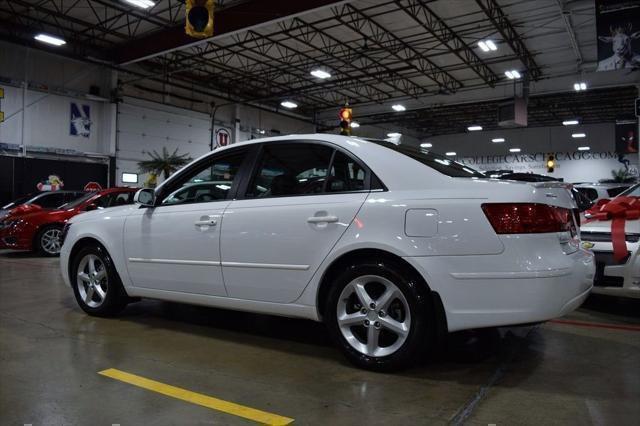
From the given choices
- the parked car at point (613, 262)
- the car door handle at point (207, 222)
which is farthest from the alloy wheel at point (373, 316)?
the parked car at point (613, 262)

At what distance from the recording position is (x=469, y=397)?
2.57m

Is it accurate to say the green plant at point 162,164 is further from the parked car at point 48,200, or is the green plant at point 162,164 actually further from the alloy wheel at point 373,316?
the alloy wheel at point 373,316

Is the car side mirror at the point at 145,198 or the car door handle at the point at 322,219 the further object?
the car side mirror at the point at 145,198

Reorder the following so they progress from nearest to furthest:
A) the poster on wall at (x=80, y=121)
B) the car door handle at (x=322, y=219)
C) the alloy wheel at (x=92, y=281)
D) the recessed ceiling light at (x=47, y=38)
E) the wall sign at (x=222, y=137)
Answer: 1. the car door handle at (x=322, y=219)
2. the alloy wheel at (x=92, y=281)
3. the recessed ceiling light at (x=47, y=38)
4. the poster on wall at (x=80, y=121)
5. the wall sign at (x=222, y=137)

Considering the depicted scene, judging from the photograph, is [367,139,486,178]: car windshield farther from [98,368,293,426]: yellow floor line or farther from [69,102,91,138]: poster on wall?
[69,102,91,138]: poster on wall

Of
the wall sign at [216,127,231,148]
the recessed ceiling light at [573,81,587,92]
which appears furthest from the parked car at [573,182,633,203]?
the wall sign at [216,127,231,148]

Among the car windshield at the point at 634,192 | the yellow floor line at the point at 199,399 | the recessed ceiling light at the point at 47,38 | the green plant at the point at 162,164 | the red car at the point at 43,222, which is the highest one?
the recessed ceiling light at the point at 47,38

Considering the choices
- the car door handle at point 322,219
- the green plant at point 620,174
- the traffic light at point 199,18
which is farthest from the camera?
the green plant at point 620,174

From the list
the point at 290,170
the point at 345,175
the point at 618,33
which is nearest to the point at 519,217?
the point at 345,175

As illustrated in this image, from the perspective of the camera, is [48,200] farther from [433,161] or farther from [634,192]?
[634,192]

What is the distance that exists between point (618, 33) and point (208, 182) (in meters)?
10.3

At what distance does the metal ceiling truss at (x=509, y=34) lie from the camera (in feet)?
47.5

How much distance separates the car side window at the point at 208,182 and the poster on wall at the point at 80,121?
55.5 ft

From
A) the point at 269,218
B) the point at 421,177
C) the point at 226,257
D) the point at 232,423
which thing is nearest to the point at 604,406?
the point at 421,177
